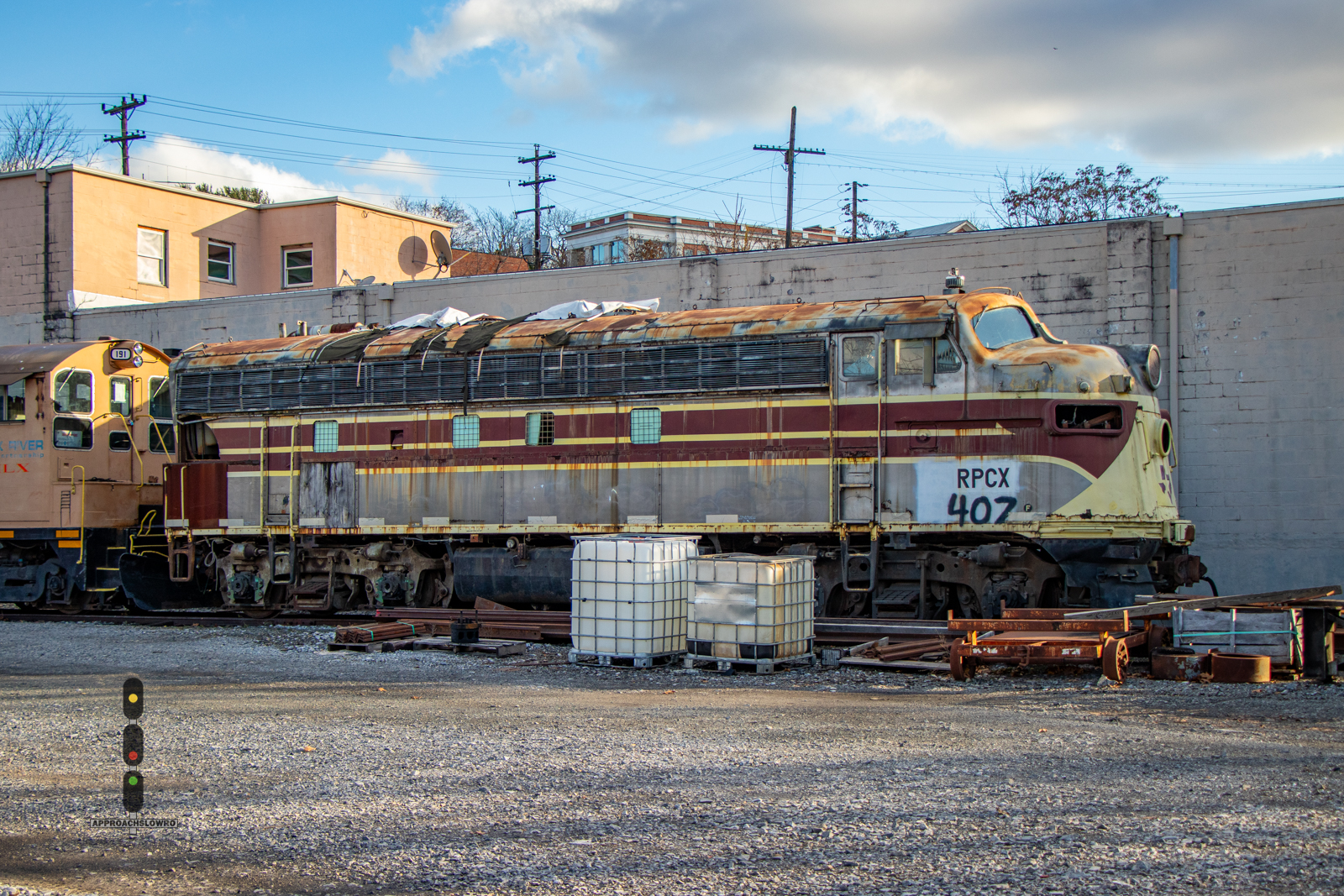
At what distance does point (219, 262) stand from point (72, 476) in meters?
18.1

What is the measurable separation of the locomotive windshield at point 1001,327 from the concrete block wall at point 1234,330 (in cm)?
550

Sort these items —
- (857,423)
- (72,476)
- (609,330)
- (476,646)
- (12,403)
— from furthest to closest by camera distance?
(12,403)
(72,476)
(609,330)
(857,423)
(476,646)

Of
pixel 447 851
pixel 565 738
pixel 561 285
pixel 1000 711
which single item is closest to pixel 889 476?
pixel 1000 711

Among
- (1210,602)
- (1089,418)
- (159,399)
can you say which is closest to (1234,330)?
(1089,418)

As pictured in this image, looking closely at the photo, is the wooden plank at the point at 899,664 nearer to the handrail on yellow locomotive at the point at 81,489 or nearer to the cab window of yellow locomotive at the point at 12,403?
the handrail on yellow locomotive at the point at 81,489

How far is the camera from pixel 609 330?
14.0 meters

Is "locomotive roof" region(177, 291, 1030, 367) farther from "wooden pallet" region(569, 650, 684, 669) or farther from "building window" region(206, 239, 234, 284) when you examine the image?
"building window" region(206, 239, 234, 284)

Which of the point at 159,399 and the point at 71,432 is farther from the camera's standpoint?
the point at 159,399

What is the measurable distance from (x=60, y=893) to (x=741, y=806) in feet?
10.3

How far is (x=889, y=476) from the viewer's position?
41.0ft

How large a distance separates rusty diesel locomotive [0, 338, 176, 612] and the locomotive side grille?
73.4 inches

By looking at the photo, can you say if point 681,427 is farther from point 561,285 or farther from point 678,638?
point 561,285

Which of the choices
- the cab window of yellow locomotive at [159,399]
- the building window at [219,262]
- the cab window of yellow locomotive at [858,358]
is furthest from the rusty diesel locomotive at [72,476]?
the building window at [219,262]

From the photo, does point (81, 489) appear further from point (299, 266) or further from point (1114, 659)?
point (299, 266)
